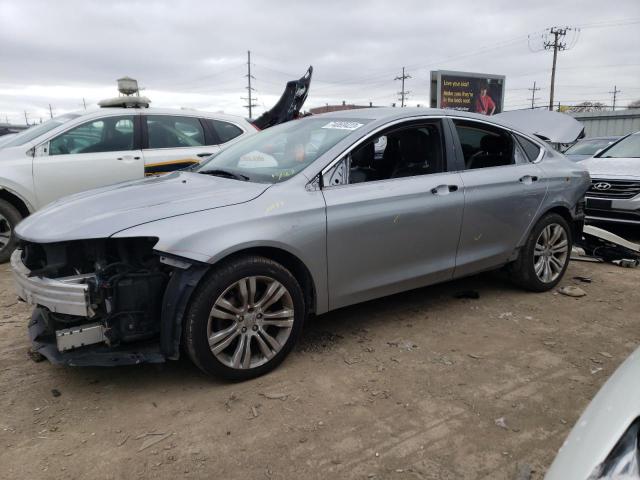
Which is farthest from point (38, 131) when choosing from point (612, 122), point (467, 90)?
point (612, 122)

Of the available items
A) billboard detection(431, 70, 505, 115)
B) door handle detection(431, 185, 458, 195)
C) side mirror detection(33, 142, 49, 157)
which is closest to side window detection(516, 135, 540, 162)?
door handle detection(431, 185, 458, 195)

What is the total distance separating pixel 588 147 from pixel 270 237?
12.2 m

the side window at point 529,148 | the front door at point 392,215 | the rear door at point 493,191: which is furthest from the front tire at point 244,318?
the side window at point 529,148

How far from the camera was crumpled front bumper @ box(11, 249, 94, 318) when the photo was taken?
2625 mm

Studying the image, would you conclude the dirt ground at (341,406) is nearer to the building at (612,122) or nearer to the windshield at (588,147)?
the windshield at (588,147)

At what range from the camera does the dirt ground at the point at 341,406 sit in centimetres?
235

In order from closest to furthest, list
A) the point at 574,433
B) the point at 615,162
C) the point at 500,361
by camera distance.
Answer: the point at 574,433, the point at 500,361, the point at 615,162

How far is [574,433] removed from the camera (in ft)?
5.17

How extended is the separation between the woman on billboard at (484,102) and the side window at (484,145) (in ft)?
63.6

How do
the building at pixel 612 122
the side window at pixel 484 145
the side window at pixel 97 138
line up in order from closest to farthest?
the side window at pixel 484 145
the side window at pixel 97 138
the building at pixel 612 122

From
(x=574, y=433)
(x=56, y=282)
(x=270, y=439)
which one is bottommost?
(x=270, y=439)

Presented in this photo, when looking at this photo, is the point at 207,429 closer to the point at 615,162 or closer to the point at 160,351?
the point at 160,351

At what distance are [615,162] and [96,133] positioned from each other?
23.1ft

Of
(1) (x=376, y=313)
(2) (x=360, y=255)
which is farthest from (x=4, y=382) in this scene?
(1) (x=376, y=313)
